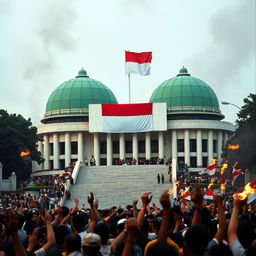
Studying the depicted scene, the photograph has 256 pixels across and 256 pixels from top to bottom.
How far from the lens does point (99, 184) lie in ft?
184

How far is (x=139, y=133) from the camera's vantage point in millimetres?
87625

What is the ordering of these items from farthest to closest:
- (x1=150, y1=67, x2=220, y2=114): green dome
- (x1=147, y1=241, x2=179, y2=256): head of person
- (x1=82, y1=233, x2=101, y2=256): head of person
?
1. (x1=150, y1=67, x2=220, y2=114): green dome
2. (x1=82, y1=233, x2=101, y2=256): head of person
3. (x1=147, y1=241, x2=179, y2=256): head of person

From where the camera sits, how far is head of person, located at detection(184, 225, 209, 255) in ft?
22.0

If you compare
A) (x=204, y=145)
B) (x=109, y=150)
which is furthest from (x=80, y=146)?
(x=204, y=145)

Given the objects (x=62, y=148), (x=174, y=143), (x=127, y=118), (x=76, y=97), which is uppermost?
(x=76, y=97)

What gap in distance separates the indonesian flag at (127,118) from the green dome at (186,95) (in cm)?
753

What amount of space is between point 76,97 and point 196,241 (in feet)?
272

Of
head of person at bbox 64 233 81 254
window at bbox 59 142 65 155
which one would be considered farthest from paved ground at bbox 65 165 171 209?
head of person at bbox 64 233 81 254

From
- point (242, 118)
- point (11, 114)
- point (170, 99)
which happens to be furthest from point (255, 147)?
point (170, 99)

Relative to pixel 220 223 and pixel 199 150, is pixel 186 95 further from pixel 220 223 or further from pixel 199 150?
pixel 220 223

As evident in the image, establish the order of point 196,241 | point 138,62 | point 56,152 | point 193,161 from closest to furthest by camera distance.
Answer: point 196,241 → point 138,62 → point 193,161 → point 56,152

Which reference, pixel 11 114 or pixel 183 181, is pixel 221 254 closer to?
pixel 183 181

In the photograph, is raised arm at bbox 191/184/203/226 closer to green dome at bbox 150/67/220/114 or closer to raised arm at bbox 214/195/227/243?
raised arm at bbox 214/195/227/243

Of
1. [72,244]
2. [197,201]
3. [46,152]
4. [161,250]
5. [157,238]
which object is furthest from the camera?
[46,152]
